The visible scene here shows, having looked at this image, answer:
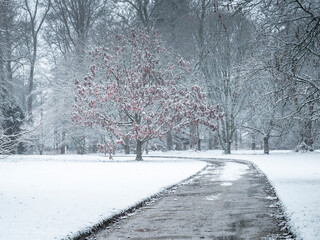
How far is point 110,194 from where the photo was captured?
35.7ft

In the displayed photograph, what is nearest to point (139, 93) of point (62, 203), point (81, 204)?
point (62, 203)

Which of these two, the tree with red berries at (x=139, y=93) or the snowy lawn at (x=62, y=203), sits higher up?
the tree with red berries at (x=139, y=93)

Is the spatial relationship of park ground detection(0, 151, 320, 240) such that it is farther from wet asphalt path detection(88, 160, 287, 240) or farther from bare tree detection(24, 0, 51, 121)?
bare tree detection(24, 0, 51, 121)

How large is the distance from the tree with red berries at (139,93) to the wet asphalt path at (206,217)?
14.0m

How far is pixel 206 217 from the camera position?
8.09 meters

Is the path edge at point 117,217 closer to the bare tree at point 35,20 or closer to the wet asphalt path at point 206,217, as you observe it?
the wet asphalt path at point 206,217

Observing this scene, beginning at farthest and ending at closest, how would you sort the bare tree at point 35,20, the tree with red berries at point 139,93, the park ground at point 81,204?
1. the bare tree at point 35,20
2. the tree with red berries at point 139,93
3. the park ground at point 81,204

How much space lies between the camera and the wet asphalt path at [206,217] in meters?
6.71

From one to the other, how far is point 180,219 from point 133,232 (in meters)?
1.29

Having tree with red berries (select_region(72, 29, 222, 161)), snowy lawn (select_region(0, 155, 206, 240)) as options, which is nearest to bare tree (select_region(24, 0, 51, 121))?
tree with red berries (select_region(72, 29, 222, 161))

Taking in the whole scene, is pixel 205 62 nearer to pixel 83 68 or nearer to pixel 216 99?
pixel 216 99

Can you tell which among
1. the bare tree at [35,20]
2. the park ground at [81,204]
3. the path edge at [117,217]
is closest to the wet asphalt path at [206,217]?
the path edge at [117,217]

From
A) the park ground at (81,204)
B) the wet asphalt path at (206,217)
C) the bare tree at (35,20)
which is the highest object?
the bare tree at (35,20)

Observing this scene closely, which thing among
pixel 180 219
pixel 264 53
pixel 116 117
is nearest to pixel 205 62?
pixel 116 117
